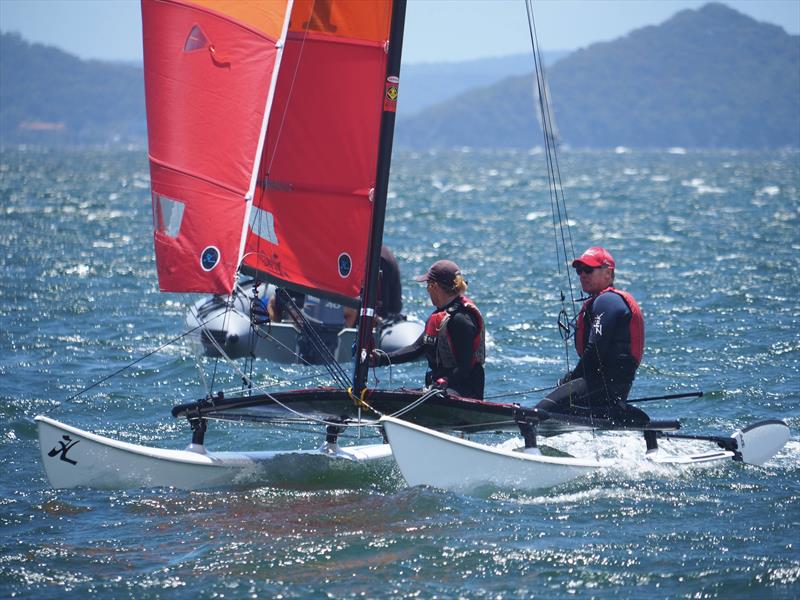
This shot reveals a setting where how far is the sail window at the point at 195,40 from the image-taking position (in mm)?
7840

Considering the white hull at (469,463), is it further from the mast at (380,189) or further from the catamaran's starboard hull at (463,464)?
the mast at (380,189)

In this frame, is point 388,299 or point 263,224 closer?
point 263,224

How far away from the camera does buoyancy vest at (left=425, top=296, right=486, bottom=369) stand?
8273 mm

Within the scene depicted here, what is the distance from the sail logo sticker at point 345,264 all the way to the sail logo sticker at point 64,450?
212cm

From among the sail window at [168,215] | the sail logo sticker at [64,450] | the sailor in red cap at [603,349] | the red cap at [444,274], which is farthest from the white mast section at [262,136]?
the sailor in red cap at [603,349]

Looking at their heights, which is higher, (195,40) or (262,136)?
(195,40)

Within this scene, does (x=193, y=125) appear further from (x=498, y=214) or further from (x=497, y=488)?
(x=498, y=214)

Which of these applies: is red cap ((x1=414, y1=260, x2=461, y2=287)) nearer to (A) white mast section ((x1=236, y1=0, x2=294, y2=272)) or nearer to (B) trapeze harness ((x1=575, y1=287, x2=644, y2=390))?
(B) trapeze harness ((x1=575, y1=287, x2=644, y2=390))

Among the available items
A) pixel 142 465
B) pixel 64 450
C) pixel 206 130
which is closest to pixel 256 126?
pixel 206 130

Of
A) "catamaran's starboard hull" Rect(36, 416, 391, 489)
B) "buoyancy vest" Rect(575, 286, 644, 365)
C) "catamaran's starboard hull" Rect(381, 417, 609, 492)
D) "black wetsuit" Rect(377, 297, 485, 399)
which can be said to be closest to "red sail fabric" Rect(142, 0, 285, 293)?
"catamaran's starboard hull" Rect(36, 416, 391, 489)

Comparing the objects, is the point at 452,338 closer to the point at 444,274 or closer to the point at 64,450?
the point at 444,274

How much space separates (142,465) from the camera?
8289 millimetres

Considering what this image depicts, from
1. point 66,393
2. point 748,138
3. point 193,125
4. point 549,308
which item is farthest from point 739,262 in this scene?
point 748,138

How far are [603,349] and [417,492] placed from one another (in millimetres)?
1638
